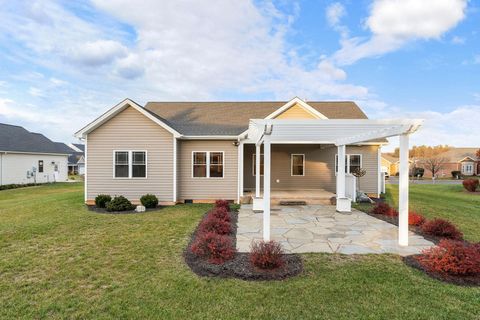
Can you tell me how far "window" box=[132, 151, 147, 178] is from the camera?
460 inches

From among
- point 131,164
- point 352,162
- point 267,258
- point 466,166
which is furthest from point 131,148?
point 466,166

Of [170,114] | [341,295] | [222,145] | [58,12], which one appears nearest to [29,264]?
[341,295]

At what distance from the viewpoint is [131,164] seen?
38.3ft

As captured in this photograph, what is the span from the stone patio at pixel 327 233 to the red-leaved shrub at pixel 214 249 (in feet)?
2.28

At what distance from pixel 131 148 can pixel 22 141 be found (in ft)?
71.1

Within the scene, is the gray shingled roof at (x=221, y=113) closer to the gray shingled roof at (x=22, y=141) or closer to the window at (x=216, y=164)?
the window at (x=216, y=164)

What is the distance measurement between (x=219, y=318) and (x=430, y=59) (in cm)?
1661

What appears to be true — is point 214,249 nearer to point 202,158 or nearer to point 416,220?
point 416,220

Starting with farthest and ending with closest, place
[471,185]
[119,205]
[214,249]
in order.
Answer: [471,185], [119,205], [214,249]

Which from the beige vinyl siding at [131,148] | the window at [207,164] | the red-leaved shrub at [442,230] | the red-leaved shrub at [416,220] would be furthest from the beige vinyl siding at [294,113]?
the red-leaved shrub at [442,230]

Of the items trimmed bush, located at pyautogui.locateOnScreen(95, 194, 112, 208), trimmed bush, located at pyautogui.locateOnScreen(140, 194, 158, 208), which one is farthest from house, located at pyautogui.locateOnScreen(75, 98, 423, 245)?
trimmed bush, located at pyautogui.locateOnScreen(95, 194, 112, 208)

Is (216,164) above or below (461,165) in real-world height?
above

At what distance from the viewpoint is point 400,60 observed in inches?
561

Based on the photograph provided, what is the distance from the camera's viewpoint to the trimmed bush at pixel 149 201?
35.6 ft
